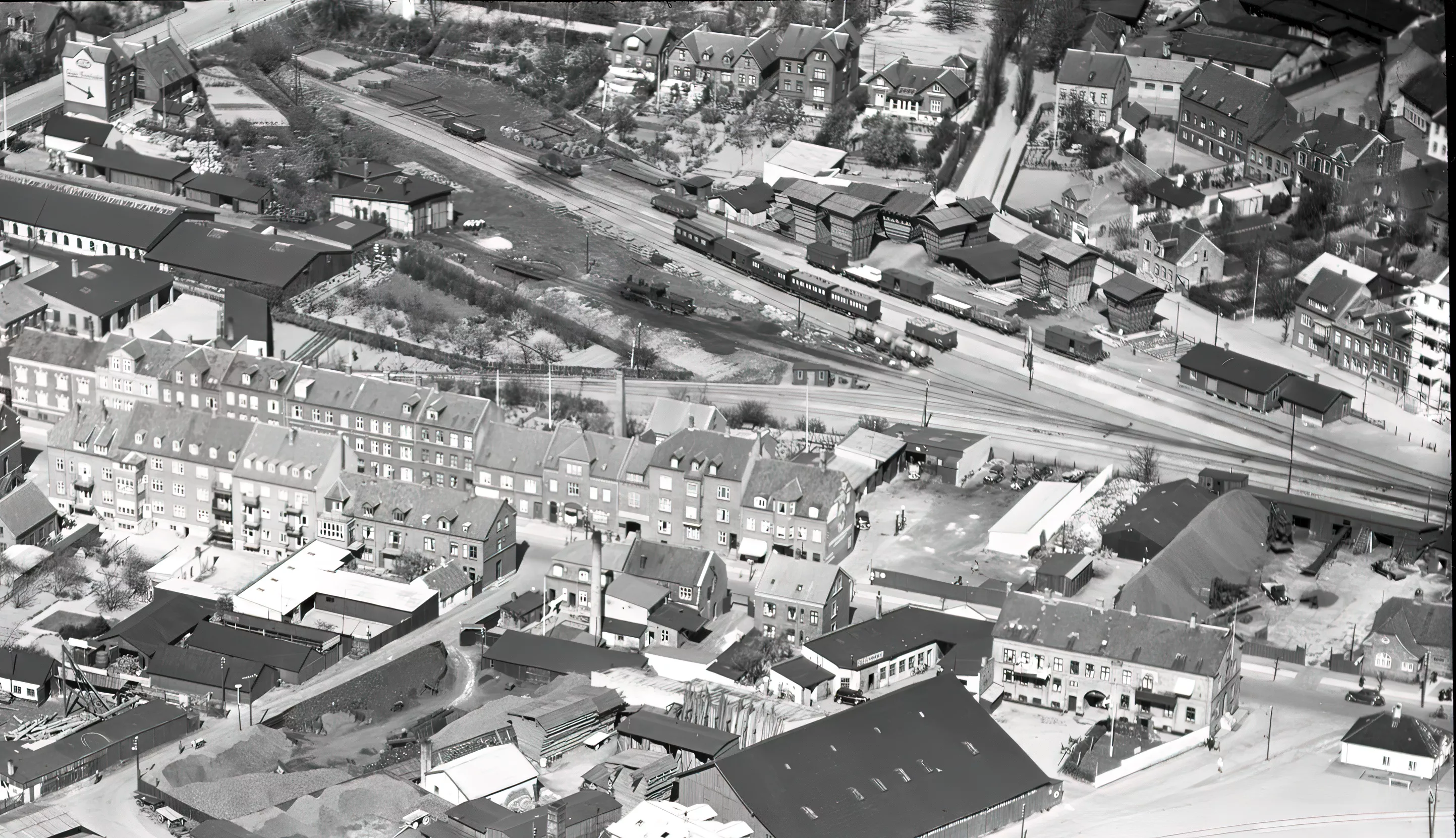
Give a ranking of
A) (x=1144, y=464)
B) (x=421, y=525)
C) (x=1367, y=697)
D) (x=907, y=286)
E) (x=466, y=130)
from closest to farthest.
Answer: (x=1367, y=697) → (x=421, y=525) → (x=1144, y=464) → (x=907, y=286) → (x=466, y=130)

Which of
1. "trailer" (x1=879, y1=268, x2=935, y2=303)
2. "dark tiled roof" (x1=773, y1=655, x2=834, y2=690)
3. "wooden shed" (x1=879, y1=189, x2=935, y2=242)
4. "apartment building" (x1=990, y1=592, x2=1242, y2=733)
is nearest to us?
"apartment building" (x1=990, y1=592, x2=1242, y2=733)

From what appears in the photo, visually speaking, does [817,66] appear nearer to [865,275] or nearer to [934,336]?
[865,275]

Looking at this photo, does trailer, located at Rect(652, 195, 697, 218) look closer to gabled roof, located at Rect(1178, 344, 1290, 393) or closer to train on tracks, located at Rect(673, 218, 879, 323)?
train on tracks, located at Rect(673, 218, 879, 323)

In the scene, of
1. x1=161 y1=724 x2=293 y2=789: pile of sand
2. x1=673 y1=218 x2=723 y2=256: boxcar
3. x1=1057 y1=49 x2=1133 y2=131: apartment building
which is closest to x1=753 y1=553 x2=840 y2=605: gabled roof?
x1=161 y1=724 x2=293 y2=789: pile of sand

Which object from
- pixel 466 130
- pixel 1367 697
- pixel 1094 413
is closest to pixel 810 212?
pixel 1094 413

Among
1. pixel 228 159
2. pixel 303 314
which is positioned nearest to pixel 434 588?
pixel 303 314

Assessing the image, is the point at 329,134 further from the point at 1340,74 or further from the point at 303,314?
the point at 1340,74
